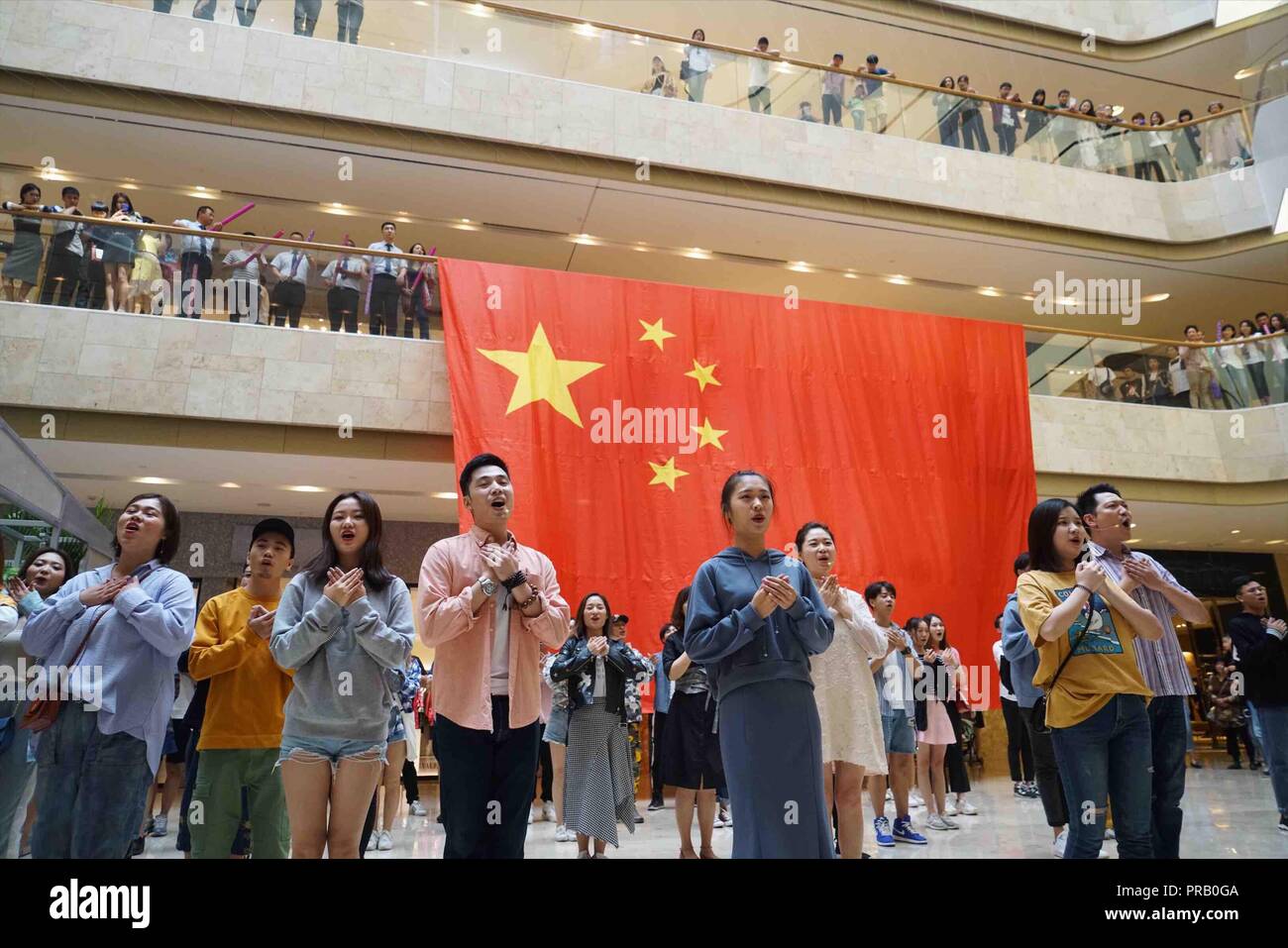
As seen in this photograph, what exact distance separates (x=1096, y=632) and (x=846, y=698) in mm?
1489

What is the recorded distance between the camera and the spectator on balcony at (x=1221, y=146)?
11.2m

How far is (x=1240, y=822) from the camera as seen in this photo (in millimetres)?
5746

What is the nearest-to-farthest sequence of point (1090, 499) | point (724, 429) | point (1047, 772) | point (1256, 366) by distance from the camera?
1. point (1090, 499)
2. point (1047, 772)
3. point (724, 429)
4. point (1256, 366)

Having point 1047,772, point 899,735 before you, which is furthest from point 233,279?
point 1047,772

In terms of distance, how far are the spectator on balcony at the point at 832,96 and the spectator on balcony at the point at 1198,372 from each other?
5.34 meters

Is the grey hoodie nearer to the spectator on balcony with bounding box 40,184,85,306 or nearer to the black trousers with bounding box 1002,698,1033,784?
the black trousers with bounding box 1002,698,1033,784

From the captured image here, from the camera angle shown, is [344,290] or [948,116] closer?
[344,290]

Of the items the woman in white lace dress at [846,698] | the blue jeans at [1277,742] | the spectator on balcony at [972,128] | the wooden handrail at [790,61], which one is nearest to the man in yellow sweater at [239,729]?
the woman in white lace dress at [846,698]

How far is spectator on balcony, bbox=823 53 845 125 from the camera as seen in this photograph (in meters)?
10.6

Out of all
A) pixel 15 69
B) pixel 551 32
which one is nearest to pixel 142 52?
pixel 15 69

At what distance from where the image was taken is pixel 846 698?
4.06 metres

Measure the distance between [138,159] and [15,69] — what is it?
Answer: 146 centimetres

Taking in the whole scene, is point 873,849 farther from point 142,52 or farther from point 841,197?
point 142,52

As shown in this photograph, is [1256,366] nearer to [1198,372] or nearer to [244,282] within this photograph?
[1198,372]
